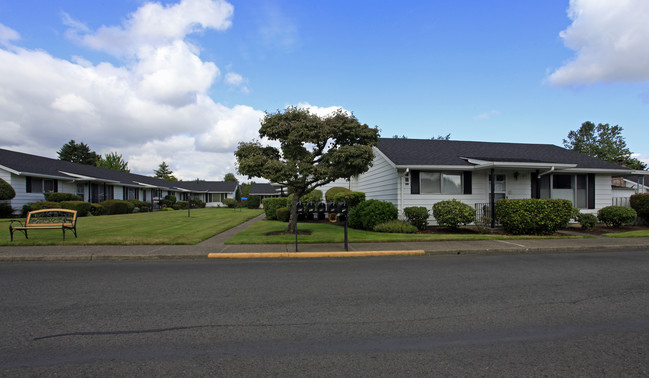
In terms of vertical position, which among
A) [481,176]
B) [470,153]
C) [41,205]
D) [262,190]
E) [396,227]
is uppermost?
[470,153]

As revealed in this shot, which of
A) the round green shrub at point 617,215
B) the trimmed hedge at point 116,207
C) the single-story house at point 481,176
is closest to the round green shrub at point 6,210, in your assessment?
the trimmed hedge at point 116,207

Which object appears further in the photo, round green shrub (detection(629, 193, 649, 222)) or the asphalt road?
round green shrub (detection(629, 193, 649, 222))

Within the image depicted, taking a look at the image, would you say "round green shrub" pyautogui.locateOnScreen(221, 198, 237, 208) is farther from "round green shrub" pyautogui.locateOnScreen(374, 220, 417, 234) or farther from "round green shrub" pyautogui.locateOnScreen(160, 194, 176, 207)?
"round green shrub" pyautogui.locateOnScreen(374, 220, 417, 234)

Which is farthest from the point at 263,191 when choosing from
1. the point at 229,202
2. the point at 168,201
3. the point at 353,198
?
the point at 353,198

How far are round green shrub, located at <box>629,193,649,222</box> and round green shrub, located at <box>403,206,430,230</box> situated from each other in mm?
10958

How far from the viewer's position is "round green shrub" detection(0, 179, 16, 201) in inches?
794

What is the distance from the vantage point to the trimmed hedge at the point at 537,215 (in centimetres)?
1279

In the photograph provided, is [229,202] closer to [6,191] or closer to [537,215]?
[6,191]

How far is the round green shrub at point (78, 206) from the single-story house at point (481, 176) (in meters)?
20.1

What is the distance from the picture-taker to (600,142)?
56.2 m

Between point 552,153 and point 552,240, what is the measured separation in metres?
9.39

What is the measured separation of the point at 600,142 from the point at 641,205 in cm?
5095

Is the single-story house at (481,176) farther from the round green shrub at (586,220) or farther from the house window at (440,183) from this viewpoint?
the round green shrub at (586,220)

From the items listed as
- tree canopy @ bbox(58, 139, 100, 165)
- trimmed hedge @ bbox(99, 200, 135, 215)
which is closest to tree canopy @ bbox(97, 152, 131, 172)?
tree canopy @ bbox(58, 139, 100, 165)
